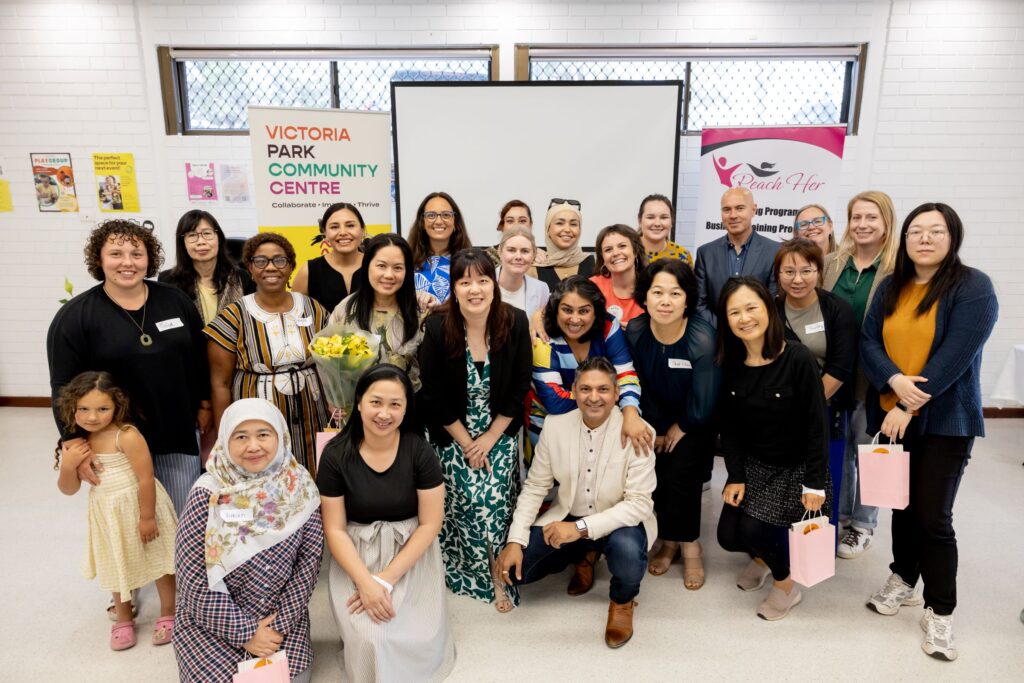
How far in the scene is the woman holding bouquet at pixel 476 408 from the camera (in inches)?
96.7

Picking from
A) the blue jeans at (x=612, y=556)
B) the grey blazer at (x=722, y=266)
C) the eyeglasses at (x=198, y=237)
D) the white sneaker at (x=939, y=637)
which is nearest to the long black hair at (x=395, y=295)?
the eyeglasses at (x=198, y=237)

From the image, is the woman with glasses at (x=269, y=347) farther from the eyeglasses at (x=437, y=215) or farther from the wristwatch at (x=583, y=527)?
the wristwatch at (x=583, y=527)

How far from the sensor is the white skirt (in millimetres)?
2047

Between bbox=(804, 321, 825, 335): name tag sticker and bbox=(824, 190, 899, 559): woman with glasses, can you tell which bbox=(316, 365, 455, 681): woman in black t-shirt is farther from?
bbox=(824, 190, 899, 559): woman with glasses

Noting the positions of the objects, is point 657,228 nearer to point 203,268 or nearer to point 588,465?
point 588,465

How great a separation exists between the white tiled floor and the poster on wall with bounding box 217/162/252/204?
301 cm

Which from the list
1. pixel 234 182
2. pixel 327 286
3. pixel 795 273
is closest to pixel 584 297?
pixel 795 273

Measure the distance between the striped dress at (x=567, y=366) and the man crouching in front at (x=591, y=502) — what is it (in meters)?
0.08

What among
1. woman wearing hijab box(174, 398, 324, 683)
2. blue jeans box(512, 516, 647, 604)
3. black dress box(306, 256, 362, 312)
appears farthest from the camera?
black dress box(306, 256, 362, 312)

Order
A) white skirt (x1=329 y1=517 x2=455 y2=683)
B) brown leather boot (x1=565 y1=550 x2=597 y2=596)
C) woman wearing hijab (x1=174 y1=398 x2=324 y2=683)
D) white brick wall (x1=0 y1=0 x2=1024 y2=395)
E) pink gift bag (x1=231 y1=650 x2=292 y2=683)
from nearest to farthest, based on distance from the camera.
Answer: pink gift bag (x1=231 y1=650 x2=292 y2=683)
woman wearing hijab (x1=174 y1=398 x2=324 y2=683)
white skirt (x1=329 y1=517 x2=455 y2=683)
brown leather boot (x1=565 y1=550 x2=597 y2=596)
white brick wall (x1=0 y1=0 x2=1024 y2=395)

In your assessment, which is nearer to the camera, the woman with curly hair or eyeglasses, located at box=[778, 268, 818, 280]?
the woman with curly hair

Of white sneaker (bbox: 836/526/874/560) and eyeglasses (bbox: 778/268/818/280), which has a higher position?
eyeglasses (bbox: 778/268/818/280)

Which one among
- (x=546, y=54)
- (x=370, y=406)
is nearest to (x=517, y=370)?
(x=370, y=406)

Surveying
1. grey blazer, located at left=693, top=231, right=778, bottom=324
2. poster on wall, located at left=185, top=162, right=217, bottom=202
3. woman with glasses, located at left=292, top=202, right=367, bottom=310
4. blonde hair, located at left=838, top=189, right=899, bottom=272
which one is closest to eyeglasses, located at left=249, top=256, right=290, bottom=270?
woman with glasses, located at left=292, top=202, right=367, bottom=310
